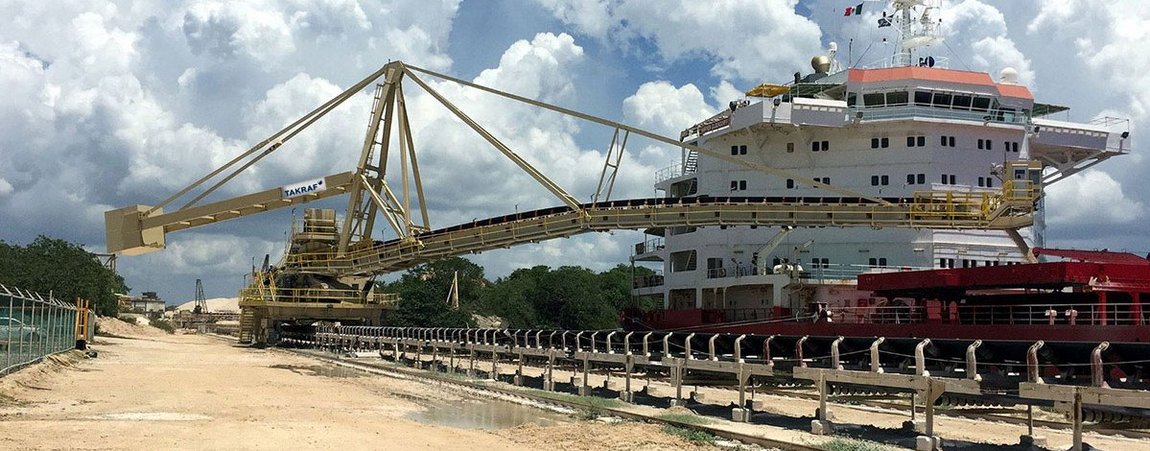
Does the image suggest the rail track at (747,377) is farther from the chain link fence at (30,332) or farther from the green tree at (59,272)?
the green tree at (59,272)

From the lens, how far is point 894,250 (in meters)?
35.9

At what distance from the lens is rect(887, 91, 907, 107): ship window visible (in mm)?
37656

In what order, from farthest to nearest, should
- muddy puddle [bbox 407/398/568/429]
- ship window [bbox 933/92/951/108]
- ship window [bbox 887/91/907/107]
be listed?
1. ship window [bbox 887/91/907/107]
2. ship window [bbox 933/92/951/108]
3. muddy puddle [bbox 407/398/568/429]

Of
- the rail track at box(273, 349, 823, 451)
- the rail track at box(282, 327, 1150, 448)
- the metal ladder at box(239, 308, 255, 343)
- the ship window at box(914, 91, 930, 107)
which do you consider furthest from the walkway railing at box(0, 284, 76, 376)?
the ship window at box(914, 91, 930, 107)

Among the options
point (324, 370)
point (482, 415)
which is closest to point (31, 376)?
point (482, 415)

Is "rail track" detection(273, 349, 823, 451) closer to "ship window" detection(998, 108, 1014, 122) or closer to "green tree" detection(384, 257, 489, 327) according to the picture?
"green tree" detection(384, 257, 489, 327)

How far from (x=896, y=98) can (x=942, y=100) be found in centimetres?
163

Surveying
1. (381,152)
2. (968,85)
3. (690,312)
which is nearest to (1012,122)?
(968,85)

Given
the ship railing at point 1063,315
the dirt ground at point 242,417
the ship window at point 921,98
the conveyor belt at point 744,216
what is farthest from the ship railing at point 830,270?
the dirt ground at point 242,417

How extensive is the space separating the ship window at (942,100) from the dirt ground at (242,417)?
72.1 ft

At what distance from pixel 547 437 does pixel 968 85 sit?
27.7 m

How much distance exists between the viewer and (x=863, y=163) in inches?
1468

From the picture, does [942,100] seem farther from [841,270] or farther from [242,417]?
[242,417]

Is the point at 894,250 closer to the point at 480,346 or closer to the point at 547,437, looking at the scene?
the point at 480,346
